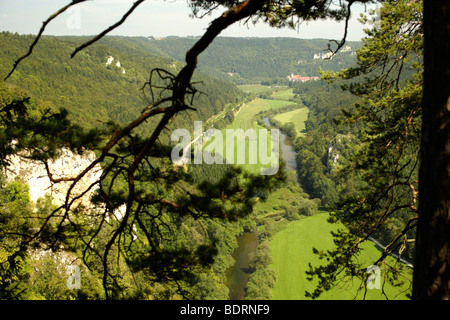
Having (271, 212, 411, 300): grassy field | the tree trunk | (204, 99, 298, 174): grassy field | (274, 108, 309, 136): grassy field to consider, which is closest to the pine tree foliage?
the tree trunk

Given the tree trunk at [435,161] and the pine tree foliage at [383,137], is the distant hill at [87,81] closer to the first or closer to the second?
the pine tree foliage at [383,137]

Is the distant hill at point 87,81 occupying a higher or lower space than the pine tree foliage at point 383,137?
higher

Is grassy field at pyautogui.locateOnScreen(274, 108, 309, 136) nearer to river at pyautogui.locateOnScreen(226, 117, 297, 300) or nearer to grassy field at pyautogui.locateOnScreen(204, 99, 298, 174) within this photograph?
grassy field at pyautogui.locateOnScreen(204, 99, 298, 174)

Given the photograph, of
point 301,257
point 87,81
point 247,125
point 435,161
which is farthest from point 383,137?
point 87,81

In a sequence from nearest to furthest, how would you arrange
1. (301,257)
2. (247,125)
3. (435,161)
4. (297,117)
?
(435,161) < (301,257) < (247,125) < (297,117)

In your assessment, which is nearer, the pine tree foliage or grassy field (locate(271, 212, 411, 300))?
the pine tree foliage

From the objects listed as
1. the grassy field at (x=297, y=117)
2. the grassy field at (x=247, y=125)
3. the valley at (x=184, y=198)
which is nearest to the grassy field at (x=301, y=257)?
the valley at (x=184, y=198)

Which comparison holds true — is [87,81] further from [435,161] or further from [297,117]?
[435,161]
